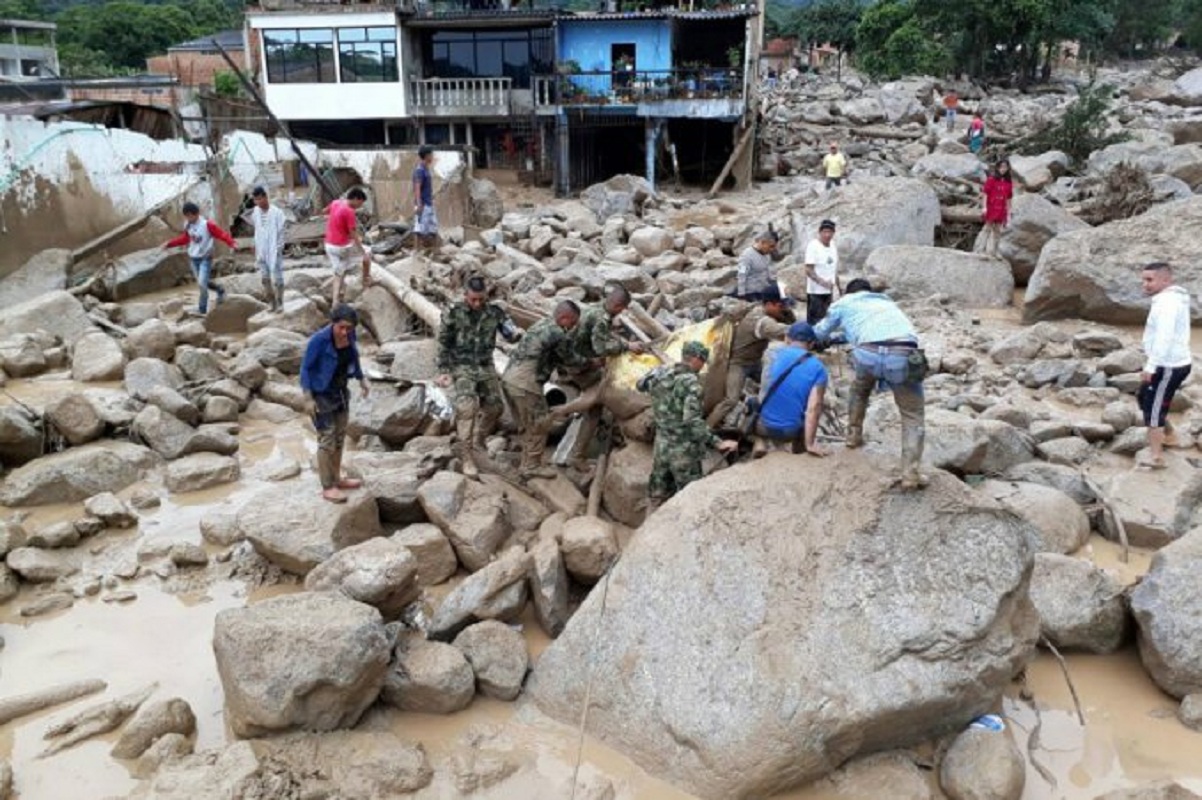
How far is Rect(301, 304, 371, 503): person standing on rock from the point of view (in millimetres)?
6816

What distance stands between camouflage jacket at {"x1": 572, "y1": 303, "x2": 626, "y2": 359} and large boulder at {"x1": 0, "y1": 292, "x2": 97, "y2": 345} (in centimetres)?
731

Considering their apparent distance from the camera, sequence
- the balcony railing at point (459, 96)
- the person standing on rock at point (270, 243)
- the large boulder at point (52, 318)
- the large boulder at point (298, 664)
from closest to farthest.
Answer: the large boulder at point (298, 664) → the large boulder at point (52, 318) → the person standing on rock at point (270, 243) → the balcony railing at point (459, 96)

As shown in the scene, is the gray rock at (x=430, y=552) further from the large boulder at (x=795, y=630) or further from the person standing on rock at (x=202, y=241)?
the person standing on rock at (x=202, y=241)

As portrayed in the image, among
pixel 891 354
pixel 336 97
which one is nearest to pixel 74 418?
pixel 891 354

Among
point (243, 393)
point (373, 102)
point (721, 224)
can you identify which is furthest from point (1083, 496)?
point (373, 102)

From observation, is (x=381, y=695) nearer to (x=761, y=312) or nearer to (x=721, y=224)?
(x=761, y=312)

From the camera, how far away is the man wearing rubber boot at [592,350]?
7.22 m

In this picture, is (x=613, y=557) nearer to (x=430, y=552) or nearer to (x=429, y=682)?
(x=430, y=552)

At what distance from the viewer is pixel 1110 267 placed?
11352 mm

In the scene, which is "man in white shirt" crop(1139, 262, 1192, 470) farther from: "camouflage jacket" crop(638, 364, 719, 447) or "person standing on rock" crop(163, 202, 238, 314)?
"person standing on rock" crop(163, 202, 238, 314)

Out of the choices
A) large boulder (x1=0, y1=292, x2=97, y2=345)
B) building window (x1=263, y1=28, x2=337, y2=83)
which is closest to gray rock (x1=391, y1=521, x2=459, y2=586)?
large boulder (x1=0, y1=292, x2=97, y2=345)

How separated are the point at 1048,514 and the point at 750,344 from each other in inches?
99.0

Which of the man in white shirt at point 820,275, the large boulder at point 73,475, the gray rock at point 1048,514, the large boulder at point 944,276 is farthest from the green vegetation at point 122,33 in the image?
the gray rock at point 1048,514

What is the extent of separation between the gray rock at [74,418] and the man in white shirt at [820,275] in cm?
697
